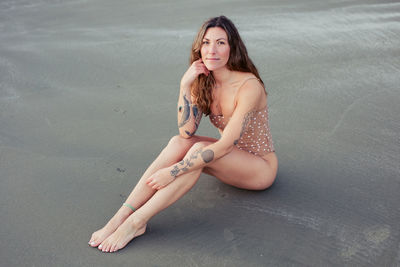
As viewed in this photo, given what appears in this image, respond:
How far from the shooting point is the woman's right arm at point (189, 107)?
2.97 meters

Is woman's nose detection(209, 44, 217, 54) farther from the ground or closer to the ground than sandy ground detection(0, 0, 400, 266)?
farther from the ground

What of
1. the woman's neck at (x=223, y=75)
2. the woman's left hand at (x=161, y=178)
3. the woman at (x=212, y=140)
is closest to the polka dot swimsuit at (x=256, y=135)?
the woman at (x=212, y=140)

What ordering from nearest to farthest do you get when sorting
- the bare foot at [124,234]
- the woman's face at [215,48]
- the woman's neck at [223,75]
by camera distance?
the bare foot at [124,234] → the woman's face at [215,48] → the woman's neck at [223,75]

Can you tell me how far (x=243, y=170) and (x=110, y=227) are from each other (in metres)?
0.92

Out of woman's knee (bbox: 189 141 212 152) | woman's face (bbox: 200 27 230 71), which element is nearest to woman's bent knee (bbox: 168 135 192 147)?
woman's knee (bbox: 189 141 212 152)

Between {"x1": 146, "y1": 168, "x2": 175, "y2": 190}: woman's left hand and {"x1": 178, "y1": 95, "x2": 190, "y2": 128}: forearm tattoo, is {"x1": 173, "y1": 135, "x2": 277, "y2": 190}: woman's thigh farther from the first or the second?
{"x1": 146, "y1": 168, "x2": 175, "y2": 190}: woman's left hand

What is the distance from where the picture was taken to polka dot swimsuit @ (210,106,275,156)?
117 inches

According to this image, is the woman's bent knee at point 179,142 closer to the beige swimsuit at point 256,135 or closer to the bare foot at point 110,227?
the beige swimsuit at point 256,135

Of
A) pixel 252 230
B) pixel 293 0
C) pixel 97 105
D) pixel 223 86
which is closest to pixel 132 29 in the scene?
pixel 97 105

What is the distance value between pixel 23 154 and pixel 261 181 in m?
2.00

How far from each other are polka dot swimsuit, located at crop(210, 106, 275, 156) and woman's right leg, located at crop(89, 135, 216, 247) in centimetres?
31

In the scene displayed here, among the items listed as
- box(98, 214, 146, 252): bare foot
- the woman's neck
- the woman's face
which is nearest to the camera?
box(98, 214, 146, 252): bare foot

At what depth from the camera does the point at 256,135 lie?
9.86 feet

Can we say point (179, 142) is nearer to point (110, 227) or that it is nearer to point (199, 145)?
point (199, 145)
